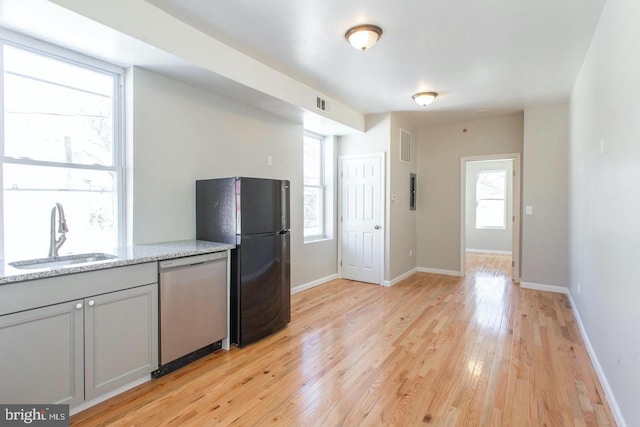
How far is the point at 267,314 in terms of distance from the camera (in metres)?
3.16

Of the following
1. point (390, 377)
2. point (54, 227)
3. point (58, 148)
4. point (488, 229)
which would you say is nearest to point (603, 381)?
point (390, 377)

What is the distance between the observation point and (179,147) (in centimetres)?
314

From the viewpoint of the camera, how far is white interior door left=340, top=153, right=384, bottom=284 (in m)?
5.22

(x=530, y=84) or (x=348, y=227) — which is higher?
(x=530, y=84)

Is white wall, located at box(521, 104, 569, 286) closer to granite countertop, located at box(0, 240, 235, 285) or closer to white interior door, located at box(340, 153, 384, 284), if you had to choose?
white interior door, located at box(340, 153, 384, 284)

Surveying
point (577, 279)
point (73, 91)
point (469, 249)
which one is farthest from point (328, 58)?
point (469, 249)

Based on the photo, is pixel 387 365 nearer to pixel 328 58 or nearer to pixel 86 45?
pixel 328 58

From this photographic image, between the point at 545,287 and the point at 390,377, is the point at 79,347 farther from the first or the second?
the point at 545,287

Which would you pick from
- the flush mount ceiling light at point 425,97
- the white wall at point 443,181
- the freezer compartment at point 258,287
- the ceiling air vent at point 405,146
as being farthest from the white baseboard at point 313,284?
the flush mount ceiling light at point 425,97

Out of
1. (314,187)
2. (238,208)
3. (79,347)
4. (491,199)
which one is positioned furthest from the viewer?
(491,199)

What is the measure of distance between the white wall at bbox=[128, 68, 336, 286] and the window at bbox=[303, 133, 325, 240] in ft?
3.45

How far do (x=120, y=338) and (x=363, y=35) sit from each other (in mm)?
2826

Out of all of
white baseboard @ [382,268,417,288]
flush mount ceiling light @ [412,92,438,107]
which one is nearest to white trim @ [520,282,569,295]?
white baseboard @ [382,268,417,288]

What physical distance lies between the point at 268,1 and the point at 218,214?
1749 mm
